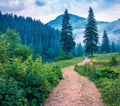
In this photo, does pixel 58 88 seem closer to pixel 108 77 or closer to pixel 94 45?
pixel 108 77

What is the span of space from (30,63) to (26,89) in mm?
2479

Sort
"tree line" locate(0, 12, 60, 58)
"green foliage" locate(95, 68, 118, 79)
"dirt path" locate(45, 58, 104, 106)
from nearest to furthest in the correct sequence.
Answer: "dirt path" locate(45, 58, 104, 106)
"green foliage" locate(95, 68, 118, 79)
"tree line" locate(0, 12, 60, 58)

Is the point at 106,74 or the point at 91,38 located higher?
the point at 91,38

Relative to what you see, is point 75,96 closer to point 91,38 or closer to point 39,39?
point 91,38

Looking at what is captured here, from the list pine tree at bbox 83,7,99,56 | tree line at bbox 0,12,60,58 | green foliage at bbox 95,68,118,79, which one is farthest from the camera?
tree line at bbox 0,12,60,58

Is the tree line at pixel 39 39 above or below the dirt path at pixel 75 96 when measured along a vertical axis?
above

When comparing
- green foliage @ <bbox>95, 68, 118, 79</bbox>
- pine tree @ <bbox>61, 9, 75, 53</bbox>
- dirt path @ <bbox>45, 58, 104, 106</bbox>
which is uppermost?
pine tree @ <bbox>61, 9, 75, 53</bbox>

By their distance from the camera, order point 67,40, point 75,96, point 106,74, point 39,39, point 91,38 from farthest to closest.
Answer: point 39,39 → point 91,38 → point 67,40 → point 106,74 → point 75,96

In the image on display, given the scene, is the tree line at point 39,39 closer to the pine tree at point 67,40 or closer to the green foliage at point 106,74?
the pine tree at point 67,40

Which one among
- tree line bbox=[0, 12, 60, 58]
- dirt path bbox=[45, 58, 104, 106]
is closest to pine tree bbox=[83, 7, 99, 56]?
dirt path bbox=[45, 58, 104, 106]

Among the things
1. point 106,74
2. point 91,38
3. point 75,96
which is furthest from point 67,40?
point 75,96

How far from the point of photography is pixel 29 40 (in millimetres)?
159500

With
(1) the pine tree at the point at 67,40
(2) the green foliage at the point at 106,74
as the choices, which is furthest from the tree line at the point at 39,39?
(2) the green foliage at the point at 106,74

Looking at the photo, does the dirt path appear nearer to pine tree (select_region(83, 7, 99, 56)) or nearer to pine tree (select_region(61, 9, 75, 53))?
pine tree (select_region(61, 9, 75, 53))
